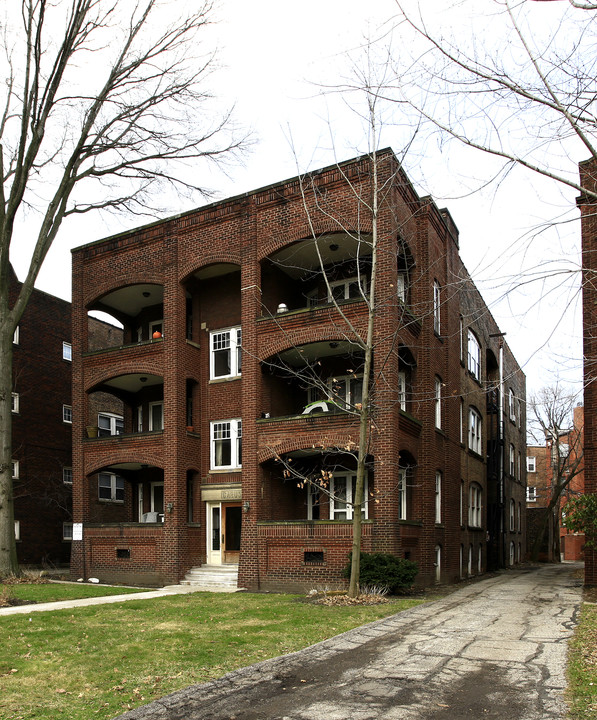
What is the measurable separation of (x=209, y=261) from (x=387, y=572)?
38.5 feet

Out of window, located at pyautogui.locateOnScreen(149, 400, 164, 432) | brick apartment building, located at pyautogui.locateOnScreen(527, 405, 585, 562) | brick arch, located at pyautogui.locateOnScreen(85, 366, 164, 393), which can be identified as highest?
brick arch, located at pyautogui.locateOnScreen(85, 366, 164, 393)

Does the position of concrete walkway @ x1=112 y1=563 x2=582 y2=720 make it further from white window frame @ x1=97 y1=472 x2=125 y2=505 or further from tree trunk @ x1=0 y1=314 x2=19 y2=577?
white window frame @ x1=97 y1=472 x2=125 y2=505

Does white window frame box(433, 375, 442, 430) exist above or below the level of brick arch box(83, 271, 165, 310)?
below

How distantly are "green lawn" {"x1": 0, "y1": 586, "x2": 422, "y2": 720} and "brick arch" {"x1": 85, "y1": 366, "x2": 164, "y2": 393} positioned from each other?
→ 30.3ft

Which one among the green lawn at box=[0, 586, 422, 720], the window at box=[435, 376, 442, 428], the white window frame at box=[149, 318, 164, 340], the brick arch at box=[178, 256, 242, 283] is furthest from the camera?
the white window frame at box=[149, 318, 164, 340]

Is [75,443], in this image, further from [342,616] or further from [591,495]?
[591,495]

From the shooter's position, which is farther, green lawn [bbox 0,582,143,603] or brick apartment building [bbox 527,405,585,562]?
brick apartment building [bbox 527,405,585,562]

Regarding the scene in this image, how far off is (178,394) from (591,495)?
13.0m

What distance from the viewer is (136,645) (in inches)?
414

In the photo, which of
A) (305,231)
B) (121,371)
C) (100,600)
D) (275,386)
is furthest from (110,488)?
(305,231)

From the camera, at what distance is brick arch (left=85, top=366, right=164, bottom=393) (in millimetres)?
23938

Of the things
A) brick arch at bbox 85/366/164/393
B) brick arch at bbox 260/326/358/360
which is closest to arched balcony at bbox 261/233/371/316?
brick arch at bbox 260/326/358/360

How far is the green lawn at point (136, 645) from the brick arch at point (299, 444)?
16.2 feet

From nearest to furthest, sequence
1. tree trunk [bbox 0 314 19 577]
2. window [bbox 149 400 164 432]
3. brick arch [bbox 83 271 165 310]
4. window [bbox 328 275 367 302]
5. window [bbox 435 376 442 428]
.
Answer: tree trunk [bbox 0 314 19 577] < window [bbox 328 275 367 302] < window [bbox 435 376 442 428] < brick arch [bbox 83 271 165 310] < window [bbox 149 400 164 432]
